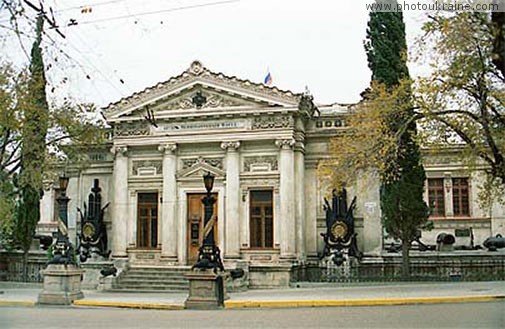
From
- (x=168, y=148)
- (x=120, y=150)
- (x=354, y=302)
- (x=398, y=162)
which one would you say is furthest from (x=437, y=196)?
(x=354, y=302)

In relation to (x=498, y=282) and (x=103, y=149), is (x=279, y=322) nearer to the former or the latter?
(x=498, y=282)

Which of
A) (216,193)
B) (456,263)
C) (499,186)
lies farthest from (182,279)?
(499,186)

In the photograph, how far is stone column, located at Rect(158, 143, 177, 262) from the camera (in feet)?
92.5

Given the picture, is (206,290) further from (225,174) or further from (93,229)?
(93,229)

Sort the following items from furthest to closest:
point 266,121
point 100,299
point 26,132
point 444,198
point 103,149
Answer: point 444,198 → point 103,149 → point 266,121 → point 26,132 → point 100,299

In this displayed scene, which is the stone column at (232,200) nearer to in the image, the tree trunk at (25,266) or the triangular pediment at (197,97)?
the triangular pediment at (197,97)

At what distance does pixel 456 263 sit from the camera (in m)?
25.6

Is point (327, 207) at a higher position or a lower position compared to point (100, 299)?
higher

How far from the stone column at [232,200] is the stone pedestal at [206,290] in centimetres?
788

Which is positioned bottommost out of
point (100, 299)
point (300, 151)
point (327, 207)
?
point (100, 299)

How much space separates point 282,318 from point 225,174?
1276 centimetres

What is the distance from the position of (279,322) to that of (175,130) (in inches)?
597

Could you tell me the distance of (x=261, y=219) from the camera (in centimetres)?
2794

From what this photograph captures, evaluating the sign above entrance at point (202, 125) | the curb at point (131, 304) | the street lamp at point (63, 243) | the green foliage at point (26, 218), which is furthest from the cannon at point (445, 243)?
the green foliage at point (26, 218)
